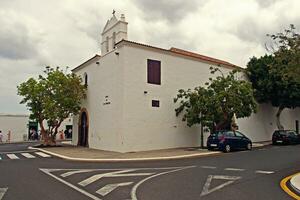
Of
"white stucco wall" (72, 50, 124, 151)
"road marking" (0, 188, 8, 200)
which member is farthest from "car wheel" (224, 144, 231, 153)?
"road marking" (0, 188, 8, 200)

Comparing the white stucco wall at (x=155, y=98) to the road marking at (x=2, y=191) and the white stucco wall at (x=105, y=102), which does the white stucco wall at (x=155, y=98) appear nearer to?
the white stucco wall at (x=105, y=102)

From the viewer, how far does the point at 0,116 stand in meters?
45.2

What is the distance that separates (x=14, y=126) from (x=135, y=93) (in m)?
29.4

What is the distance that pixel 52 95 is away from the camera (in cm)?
2795

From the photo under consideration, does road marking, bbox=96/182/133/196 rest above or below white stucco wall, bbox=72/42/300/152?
below

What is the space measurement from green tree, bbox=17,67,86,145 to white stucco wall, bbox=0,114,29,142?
19.4 m

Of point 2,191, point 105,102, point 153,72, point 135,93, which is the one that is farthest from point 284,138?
point 2,191

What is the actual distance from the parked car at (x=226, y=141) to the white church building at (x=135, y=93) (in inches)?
143

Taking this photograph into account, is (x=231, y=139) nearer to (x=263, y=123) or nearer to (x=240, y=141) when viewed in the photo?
(x=240, y=141)

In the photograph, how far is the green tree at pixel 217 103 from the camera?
23.3m

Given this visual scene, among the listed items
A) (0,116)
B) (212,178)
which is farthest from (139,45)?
(0,116)

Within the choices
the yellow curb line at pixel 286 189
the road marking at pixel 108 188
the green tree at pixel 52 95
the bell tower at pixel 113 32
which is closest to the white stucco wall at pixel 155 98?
the bell tower at pixel 113 32

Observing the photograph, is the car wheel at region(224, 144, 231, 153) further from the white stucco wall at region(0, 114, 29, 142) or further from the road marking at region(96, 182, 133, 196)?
the white stucco wall at region(0, 114, 29, 142)

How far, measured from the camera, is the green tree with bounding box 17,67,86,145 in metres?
27.3
